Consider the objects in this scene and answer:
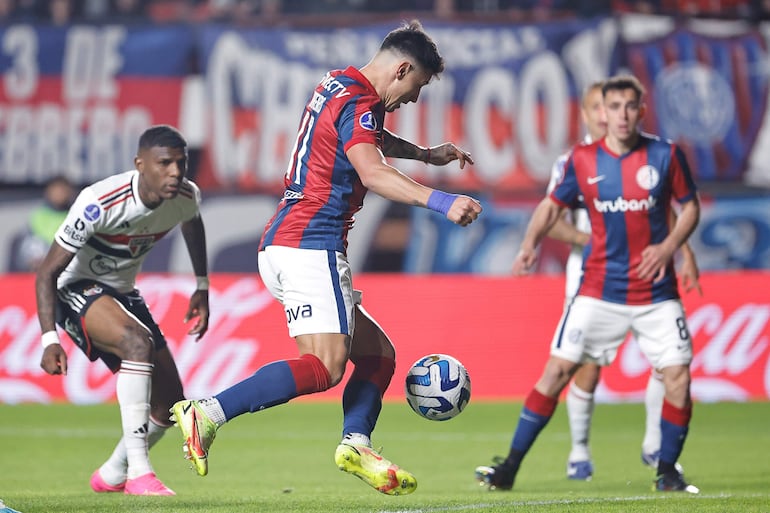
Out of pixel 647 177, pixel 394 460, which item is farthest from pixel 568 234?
pixel 394 460

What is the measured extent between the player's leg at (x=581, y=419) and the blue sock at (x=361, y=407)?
245 cm

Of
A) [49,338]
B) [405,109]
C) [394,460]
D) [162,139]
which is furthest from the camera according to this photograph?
[405,109]

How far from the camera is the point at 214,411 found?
208 inches

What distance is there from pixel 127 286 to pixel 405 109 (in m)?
9.72

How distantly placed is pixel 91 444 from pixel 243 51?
8.11 meters

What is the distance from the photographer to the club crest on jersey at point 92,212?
6727mm

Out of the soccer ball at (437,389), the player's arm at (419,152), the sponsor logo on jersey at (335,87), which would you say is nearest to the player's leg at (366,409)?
the soccer ball at (437,389)

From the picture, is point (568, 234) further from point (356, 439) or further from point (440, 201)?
point (440, 201)

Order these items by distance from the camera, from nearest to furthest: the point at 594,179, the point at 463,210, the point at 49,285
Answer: the point at 463,210
the point at 49,285
the point at 594,179

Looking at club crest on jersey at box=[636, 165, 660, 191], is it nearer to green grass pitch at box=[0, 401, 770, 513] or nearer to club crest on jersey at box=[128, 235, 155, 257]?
green grass pitch at box=[0, 401, 770, 513]

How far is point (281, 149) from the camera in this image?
659 inches

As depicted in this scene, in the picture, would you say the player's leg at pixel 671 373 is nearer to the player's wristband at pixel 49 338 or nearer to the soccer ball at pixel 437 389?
the soccer ball at pixel 437 389

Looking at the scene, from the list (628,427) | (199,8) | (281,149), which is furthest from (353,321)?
Answer: (199,8)

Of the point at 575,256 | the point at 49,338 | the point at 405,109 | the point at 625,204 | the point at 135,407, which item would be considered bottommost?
the point at 135,407
